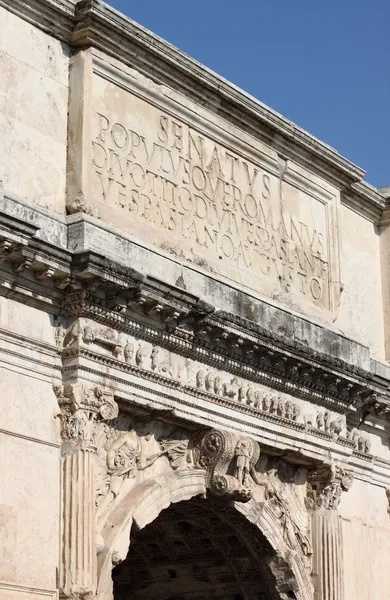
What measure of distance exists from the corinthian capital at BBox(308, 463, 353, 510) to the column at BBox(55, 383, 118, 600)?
13.2 ft

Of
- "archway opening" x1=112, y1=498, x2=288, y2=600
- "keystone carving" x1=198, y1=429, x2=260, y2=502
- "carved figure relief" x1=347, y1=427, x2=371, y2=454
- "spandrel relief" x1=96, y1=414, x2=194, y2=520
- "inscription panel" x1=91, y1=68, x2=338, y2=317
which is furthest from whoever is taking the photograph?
"carved figure relief" x1=347, y1=427, x2=371, y2=454

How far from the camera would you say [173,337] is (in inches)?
643

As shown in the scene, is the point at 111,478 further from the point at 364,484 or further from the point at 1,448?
the point at 364,484

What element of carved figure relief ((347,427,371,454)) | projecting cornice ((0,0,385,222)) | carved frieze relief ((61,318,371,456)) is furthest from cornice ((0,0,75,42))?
carved figure relief ((347,427,371,454))

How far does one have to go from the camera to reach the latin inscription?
1661cm

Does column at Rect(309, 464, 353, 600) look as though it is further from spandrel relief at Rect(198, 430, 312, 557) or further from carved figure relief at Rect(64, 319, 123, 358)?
carved figure relief at Rect(64, 319, 123, 358)

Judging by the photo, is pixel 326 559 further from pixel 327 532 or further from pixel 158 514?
pixel 158 514

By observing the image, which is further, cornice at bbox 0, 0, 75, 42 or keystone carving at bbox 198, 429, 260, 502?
keystone carving at bbox 198, 429, 260, 502

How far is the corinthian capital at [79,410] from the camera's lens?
15133 mm

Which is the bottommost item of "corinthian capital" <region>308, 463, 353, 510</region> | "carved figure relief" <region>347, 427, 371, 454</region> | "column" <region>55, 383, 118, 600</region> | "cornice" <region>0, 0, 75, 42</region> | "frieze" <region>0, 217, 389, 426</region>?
"column" <region>55, 383, 118, 600</region>

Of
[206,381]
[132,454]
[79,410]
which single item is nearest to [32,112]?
[79,410]

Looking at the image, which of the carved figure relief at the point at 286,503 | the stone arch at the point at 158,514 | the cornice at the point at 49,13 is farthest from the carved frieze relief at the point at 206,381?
the cornice at the point at 49,13

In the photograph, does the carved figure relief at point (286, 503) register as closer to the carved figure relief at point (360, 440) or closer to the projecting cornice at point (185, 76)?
the carved figure relief at point (360, 440)

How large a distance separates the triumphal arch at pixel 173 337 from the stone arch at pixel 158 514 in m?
0.02
